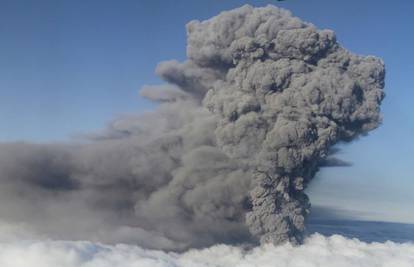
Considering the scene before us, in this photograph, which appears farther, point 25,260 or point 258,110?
point 258,110

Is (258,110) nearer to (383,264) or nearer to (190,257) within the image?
(190,257)

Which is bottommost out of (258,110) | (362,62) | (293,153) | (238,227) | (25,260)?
(25,260)

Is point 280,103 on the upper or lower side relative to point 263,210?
upper

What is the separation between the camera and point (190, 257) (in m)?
49.2

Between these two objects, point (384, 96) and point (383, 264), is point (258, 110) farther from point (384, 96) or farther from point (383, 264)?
point (383, 264)

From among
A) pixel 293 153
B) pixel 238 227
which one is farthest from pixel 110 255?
pixel 293 153

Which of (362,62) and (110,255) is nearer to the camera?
(110,255)

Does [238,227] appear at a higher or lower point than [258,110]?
lower

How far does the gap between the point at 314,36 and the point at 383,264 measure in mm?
20374

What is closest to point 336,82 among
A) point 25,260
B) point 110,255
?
point 110,255

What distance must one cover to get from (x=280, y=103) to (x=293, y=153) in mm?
4235


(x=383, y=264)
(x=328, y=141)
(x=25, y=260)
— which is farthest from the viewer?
(x=383, y=264)

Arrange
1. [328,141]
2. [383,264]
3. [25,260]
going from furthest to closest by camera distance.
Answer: [383,264]
[328,141]
[25,260]

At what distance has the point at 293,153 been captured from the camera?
47.2m
